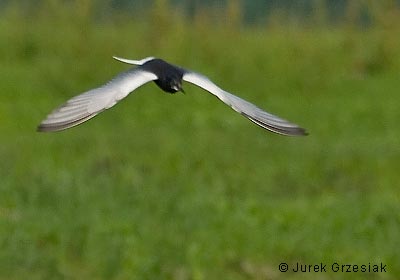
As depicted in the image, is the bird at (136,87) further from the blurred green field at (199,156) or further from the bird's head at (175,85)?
the blurred green field at (199,156)

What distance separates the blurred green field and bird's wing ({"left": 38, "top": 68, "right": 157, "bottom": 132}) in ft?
8.60

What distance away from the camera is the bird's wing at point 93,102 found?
2965mm

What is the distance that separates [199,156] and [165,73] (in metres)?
5.15

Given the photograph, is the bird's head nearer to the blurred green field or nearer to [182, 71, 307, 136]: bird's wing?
[182, 71, 307, 136]: bird's wing

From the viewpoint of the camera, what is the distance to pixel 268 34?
1300cm

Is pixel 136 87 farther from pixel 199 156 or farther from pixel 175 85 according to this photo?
pixel 199 156

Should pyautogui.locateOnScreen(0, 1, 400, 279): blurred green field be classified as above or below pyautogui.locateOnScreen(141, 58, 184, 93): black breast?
above

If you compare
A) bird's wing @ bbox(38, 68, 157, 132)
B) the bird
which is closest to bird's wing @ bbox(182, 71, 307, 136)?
the bird

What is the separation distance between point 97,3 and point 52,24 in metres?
0.58

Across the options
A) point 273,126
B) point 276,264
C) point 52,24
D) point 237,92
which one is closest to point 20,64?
point 52,24

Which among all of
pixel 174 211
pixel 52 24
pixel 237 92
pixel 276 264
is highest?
pixel 52 24

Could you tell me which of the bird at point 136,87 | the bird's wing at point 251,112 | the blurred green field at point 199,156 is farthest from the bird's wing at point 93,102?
the blurred green field at point 199,156

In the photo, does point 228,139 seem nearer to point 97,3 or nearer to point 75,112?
point 97,3

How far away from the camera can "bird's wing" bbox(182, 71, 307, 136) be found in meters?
3.28
